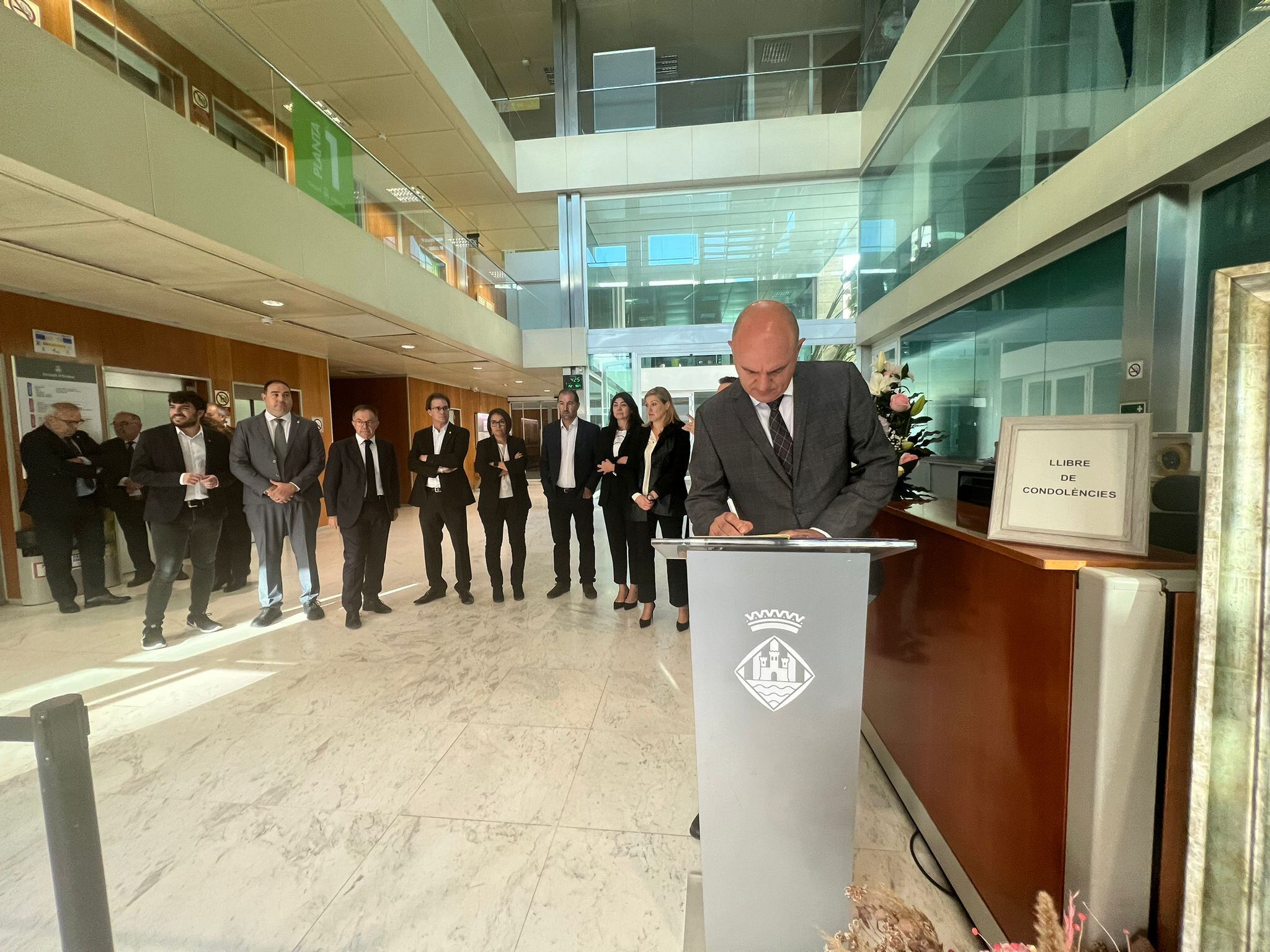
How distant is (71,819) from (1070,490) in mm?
2110

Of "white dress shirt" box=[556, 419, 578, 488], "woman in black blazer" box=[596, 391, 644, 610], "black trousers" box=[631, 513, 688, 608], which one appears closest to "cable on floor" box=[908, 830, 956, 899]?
"black trousers" box=[631, 513, 688, 608]

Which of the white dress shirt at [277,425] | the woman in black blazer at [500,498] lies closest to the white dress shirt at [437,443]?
the woman in black blazer at [500,498]

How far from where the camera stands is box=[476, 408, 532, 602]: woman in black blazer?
15.6 feet

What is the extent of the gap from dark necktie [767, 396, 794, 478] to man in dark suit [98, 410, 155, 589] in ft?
19.3

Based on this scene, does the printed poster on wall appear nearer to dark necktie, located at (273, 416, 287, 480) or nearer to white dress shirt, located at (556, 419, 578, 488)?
dark necktie, located at (273, 416, 287, 480)

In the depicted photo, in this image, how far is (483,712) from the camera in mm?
2818

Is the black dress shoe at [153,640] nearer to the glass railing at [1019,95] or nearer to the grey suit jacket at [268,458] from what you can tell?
the grey suit jacket at [268,458]

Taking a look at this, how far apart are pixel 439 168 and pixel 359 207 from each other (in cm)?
423

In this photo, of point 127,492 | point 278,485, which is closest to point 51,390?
point 127,492

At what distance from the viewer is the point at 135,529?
5461 mm

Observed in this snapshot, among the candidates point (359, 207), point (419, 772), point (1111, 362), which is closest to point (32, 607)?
point (359, 207)

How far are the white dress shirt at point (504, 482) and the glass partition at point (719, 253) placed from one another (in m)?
5.54

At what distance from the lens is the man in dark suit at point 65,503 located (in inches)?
184

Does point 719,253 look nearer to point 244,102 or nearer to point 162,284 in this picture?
point 244,102
